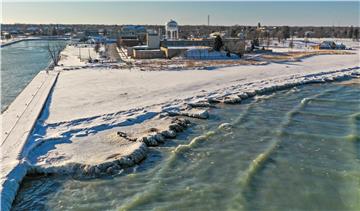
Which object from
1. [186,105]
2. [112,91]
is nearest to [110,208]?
[186,105]

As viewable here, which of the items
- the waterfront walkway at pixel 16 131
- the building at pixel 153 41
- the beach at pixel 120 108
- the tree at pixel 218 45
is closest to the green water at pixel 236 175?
the waterfront walkway at pixel 16 131

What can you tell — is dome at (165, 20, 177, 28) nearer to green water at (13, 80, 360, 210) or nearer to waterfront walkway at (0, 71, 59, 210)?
waterfront walkway at (0, 71, 59, 210)

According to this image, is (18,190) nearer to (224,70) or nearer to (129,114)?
(129,114)

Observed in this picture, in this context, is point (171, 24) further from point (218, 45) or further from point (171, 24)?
point (218, 45)

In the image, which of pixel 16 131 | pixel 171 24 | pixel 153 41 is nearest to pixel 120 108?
pixel 16 131

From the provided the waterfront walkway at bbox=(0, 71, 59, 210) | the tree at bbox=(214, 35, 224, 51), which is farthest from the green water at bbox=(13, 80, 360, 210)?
the tree at bbox=(214, 35, 224, 51)
